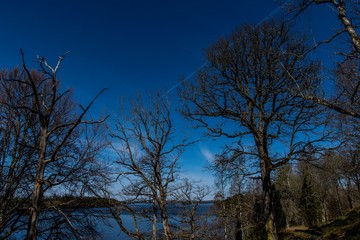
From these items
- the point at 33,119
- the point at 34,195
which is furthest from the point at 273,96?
the point at 33,119

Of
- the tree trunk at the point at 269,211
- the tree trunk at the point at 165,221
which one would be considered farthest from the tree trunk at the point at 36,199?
the tree trunk at the point at 269,211

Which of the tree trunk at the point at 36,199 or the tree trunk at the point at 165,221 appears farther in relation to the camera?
the tree trunk at the point at 165,221

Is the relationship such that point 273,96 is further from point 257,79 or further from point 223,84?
point 223,84

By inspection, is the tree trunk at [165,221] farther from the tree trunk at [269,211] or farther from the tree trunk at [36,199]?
the tree trunk at [36,199]

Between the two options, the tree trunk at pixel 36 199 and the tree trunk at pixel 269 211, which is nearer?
the tree trunk at pixel 36 199

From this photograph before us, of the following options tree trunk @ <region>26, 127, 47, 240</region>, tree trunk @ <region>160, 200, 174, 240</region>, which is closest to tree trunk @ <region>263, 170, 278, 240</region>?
tree trunk @ <region>160, 200, 174, 240</region>

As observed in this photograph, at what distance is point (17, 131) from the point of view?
10.2m

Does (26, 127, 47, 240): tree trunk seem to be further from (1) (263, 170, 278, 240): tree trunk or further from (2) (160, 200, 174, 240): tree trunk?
(1) (263, 170, 278, 240): tree trunk

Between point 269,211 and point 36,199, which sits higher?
point 36,199

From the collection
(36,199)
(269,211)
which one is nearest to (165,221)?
(269,211)

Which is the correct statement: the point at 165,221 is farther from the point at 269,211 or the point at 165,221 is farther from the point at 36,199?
the point at 36,199

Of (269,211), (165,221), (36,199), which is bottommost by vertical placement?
(165,221)

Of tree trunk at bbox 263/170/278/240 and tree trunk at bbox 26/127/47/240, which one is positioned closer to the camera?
tree trunk at bbox 26/127/47/240

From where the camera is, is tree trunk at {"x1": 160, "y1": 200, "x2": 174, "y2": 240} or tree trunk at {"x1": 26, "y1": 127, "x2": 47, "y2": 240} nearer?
tree trunk at {"x1": 26, "y1": 127, "x2": 47, "y2": 240}
